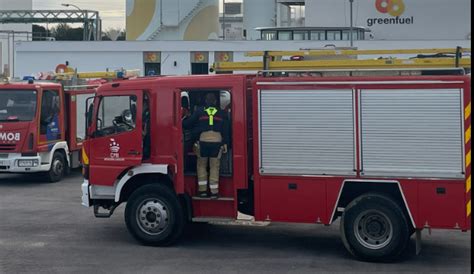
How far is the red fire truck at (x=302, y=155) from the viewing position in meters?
9.28

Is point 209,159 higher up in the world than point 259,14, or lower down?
lower down

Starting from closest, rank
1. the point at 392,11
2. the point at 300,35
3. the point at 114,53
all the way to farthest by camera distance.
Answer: the point at 300,35 → the point at 114,53 → the point at 392,11

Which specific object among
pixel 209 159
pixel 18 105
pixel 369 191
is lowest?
pixel 369 191

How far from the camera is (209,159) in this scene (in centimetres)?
1035

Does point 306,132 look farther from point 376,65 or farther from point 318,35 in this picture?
point 318,35

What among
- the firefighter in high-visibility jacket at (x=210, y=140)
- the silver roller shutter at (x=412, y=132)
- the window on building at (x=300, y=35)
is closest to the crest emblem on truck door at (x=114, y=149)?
the firefighter in high-visibility jacket at (x=210, y=140)

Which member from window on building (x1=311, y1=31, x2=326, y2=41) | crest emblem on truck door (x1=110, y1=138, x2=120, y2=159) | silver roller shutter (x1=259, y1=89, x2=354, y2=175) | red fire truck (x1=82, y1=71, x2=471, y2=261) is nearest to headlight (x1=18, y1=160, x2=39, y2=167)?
red fire truck (x1=82, y1=71, x2=471, y2=261)

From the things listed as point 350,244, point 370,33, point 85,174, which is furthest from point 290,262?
point 370,33

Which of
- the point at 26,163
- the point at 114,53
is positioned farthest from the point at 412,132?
the point at 114,53

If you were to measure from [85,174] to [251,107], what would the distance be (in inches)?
110

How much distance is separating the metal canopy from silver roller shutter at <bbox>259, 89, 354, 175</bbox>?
62.6 meters

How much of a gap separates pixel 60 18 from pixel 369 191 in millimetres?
65338

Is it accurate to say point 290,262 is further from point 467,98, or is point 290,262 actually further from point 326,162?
point 467,98

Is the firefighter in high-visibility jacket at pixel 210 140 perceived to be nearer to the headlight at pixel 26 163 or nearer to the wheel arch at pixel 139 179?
the wheel arch at pixel 139 179
